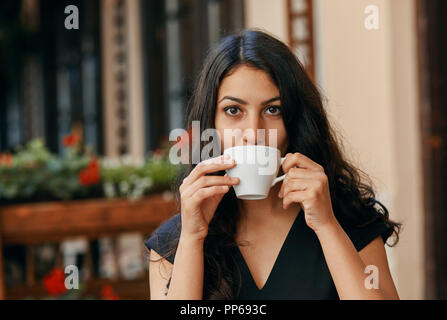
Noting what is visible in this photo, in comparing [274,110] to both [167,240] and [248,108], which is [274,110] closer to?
[248,108]

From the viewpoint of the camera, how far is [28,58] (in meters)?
7.80

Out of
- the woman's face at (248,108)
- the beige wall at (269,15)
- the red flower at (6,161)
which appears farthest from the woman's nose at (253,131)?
the beige wall at (269,15)

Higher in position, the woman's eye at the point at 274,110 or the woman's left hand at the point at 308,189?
the woman's eye at the point at 274,110

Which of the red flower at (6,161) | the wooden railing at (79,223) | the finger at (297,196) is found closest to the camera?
the finger at (297,196)

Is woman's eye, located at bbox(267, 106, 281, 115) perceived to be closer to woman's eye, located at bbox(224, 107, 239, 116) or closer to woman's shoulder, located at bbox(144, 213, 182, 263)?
woman's eye, located at bbox(224, 107, 239, 116)

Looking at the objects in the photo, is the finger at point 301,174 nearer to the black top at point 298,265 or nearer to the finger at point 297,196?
the finger at point 297,196

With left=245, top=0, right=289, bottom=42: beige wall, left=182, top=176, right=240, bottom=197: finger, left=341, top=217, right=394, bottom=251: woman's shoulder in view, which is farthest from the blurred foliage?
left=182, top=176, right=240, bottom=197: finger

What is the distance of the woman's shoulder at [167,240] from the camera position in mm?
1121

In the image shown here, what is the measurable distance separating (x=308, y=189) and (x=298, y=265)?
25 cm

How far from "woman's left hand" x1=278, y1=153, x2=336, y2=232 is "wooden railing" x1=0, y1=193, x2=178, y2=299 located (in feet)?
6.46

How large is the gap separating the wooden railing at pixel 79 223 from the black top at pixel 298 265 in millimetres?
1769

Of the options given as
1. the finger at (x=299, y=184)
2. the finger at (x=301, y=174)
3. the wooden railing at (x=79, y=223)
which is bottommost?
the wooden railing at (x=79, y=223)

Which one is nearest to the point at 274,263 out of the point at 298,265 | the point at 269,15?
the point at 298,265

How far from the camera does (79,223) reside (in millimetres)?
2922
